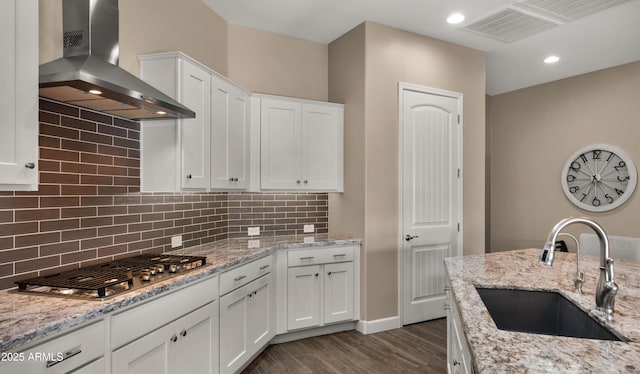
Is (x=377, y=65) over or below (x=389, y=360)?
over

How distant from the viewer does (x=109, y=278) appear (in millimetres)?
1751

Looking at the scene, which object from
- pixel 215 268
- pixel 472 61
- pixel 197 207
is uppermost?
pixel 472 61

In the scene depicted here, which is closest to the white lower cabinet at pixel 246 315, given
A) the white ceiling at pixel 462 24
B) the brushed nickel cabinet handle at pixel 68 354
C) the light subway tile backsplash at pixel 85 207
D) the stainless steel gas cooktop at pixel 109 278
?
the stainless steel gas cooktop at pixel 109 278

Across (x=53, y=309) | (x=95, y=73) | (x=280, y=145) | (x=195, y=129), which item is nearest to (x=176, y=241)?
(x=195, y=129)

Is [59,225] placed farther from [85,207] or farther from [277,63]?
[277,63]

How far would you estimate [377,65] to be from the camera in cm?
352

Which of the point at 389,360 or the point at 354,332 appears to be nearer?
the point at 389,360

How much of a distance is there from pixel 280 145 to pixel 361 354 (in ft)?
6.63

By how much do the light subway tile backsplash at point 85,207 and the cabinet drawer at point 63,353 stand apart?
24.2 inches

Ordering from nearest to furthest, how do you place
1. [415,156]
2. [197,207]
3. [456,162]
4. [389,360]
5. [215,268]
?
[215,268] < [389,360] < [197,207] < [415,156] < [456,162]

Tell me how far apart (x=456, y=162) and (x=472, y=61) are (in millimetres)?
1225

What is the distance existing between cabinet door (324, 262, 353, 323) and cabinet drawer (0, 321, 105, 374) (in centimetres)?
212

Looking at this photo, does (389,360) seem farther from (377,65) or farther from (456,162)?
(377,65)

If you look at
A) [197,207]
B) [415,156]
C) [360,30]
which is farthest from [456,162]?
[197,207]
